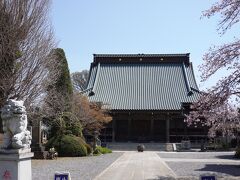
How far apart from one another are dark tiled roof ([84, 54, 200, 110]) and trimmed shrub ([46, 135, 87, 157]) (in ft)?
54.5

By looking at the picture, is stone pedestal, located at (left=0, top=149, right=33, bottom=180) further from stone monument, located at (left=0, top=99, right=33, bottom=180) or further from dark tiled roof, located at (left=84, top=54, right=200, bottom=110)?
dark tiled roof, located at (left=84, top=54, right=200, bottom=110)

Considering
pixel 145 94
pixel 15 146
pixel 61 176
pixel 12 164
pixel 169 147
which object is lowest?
pixel 169 147

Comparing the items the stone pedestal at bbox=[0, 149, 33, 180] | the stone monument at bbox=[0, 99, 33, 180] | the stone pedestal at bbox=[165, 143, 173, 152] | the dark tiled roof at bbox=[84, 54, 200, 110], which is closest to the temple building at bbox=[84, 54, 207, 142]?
the dark tiled roof at bbox=[84, 54, 200, 110]

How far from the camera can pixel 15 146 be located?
8.80 meters

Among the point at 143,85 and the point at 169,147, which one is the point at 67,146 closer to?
the point at 169,147

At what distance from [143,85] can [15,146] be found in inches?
1647

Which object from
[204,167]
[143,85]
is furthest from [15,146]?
[143,85]

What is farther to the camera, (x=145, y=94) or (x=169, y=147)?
(x=145, y=94)

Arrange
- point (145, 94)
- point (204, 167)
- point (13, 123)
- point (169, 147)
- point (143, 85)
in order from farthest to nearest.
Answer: point (143, 85) → point (145, 94) → point (169, 147) → point (204, 167) → point (13, 123)

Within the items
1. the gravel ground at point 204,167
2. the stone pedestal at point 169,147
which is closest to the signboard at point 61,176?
the gravel ground at point 204,167

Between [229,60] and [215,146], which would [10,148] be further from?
[215,146]

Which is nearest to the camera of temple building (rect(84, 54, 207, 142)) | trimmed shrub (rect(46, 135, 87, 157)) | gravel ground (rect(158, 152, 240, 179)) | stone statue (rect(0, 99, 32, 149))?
stone statue (rect(0, 99, 32, 149))

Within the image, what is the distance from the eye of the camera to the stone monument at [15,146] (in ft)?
28.6

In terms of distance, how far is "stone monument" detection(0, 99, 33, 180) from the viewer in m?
8.72
